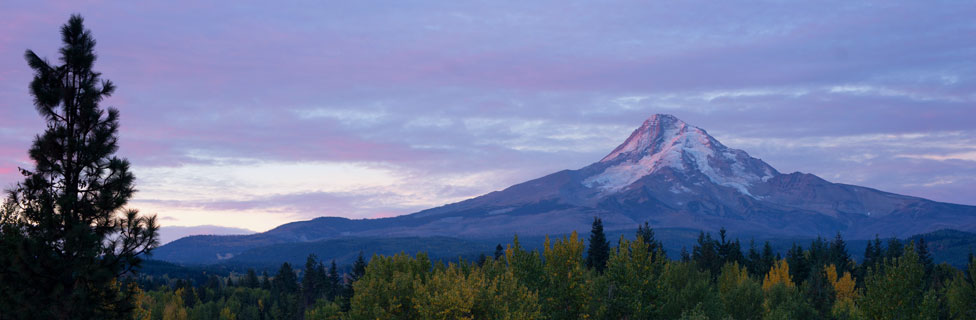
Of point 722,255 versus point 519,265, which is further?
point 722,255

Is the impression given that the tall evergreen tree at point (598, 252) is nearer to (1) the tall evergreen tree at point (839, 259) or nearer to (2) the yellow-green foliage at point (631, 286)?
(2) the yellow-green foliage at point (631, 286)

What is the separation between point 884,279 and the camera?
41062 mm

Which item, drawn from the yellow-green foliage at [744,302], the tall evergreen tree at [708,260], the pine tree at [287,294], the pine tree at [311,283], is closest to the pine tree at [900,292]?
the yellow-green foliage at [744,302]

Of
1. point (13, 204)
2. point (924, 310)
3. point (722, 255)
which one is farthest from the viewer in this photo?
point (722, 255)

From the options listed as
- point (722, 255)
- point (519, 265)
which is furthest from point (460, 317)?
point (722, 255)

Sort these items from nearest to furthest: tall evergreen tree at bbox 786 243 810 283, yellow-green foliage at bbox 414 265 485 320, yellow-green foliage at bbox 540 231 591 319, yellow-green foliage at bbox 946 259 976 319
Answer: yellow-green foliage at bbox 414 265 485 320, yellow-green foliage at bbox 540 231 591 319, yellow-green foliage at bbox 946 259 976 319, tall evergreen tree at bbox 786 243 810 283

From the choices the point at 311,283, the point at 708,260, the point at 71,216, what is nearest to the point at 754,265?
the point at 708,260

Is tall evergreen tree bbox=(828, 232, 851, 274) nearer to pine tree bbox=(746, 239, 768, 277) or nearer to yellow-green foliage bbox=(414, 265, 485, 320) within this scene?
pine tree bbox=(746, 239, 768, 277)

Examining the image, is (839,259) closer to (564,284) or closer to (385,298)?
(564,284)

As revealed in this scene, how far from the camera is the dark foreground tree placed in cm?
2211

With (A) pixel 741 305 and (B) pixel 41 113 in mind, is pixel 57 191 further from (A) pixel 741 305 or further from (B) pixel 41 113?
(A) pixel 741 305

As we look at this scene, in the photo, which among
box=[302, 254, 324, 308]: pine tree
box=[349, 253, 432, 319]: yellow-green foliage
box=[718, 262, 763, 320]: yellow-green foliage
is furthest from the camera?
box=[302, 254, 324, 308]: pine tree

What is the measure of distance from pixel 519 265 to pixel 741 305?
2711cm

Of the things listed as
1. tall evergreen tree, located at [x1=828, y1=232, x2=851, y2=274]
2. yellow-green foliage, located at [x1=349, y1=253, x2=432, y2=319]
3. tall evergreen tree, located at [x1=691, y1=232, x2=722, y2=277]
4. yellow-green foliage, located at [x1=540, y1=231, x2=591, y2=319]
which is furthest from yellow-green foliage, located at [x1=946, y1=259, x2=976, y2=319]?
tall evergreen tree, located at [x1=828, y1=232, x2=851, y2=274]
